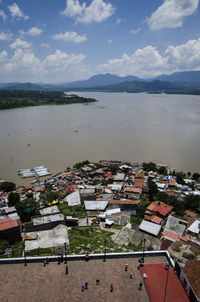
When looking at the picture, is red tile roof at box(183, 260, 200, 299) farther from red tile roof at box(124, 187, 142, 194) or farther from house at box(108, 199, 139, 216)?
red tile roof at box(124, 187, 142, 194)

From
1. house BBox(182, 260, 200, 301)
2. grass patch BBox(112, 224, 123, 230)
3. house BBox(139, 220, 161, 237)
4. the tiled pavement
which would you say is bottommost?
grass patch BBox(112, 224, 123, 230)

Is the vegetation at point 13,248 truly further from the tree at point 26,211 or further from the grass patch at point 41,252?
the tree at point 26,211

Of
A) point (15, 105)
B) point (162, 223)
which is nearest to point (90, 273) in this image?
point (162, 223)

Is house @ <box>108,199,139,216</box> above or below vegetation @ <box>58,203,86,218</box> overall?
above

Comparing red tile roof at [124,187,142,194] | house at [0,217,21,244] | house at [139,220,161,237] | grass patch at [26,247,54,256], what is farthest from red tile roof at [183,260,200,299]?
red tile roof at [124,187,142,194]

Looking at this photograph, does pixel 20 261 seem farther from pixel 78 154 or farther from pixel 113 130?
pixel 113 130

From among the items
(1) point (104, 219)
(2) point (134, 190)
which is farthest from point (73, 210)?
(2) point (134, 190)

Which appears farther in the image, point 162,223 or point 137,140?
point 137,140
